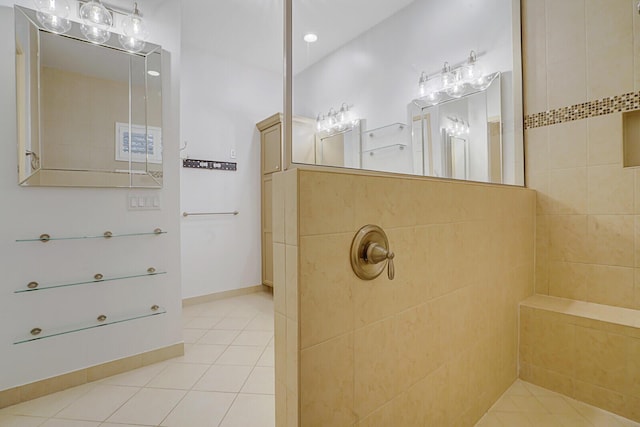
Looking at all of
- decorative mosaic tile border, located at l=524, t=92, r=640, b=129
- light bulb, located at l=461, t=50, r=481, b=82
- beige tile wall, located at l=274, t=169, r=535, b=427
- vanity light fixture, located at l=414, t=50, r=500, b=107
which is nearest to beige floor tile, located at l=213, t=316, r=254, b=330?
beige tile wall, located at l=274, t=169, r=535, b=427

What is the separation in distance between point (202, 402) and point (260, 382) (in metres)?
0.34

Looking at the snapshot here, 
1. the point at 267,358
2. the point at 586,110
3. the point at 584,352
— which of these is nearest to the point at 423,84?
the point at 586,110

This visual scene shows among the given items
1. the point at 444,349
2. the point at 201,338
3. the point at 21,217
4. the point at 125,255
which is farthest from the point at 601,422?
the point at 21,217

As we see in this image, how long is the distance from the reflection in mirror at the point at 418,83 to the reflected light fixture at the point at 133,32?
5.32ft

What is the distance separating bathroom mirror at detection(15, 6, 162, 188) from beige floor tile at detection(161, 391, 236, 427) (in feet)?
4.50

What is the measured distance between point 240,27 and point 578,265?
3.31 m

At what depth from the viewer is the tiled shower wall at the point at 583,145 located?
159 centimetres

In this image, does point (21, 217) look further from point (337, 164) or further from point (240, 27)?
point (240, 27)

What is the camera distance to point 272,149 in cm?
343

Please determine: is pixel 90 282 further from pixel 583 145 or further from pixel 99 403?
pixel 583 145

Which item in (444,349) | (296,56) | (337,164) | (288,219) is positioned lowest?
(444,349)

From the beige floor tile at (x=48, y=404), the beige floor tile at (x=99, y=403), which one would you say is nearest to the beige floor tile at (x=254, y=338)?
the beige floor tile at (x=99, y=403)

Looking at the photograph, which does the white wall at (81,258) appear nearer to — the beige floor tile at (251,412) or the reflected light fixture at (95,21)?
the reflected light fixture at (95,21)

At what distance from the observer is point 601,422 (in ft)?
4.53
